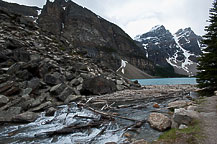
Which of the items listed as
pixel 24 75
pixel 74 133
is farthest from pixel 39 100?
pixel 74 133

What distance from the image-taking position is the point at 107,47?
188 meters

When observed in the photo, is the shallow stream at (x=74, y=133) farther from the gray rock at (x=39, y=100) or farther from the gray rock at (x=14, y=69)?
the gray rock at (x=14, y=69)

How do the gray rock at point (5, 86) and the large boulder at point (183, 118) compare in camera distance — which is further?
the gray rock at point (5, 86)

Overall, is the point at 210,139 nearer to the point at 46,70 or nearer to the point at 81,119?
the point at 81,119

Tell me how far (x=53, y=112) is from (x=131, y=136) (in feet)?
21.3

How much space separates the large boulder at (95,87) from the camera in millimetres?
19031

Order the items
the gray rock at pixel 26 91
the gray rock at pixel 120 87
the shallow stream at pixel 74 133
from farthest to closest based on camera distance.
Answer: the gray rock at pixel 120 87 < the gray rock at pixel 26 91 < the shallow stream at pixel 74 133

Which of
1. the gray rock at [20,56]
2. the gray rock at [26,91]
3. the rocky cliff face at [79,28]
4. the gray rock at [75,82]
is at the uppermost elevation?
the rocky cliff face at [79,28]

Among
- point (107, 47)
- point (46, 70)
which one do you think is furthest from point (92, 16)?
point (46, 70)

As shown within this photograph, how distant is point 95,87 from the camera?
64.3ft

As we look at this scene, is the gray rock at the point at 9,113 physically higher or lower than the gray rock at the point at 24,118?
higher

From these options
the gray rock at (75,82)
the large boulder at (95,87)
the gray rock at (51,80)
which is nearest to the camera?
the gray rock at (51,80)

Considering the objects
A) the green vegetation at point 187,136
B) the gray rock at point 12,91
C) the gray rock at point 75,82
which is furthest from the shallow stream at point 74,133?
the gray rock at point 75,82

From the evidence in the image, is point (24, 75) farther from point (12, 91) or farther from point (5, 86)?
point (12, 91)
